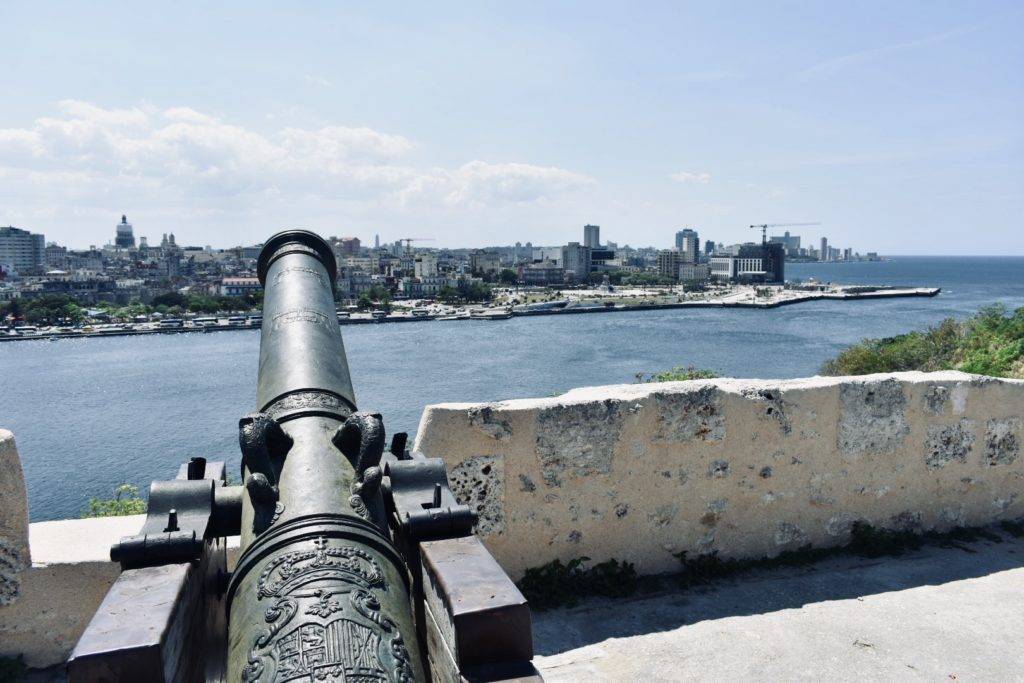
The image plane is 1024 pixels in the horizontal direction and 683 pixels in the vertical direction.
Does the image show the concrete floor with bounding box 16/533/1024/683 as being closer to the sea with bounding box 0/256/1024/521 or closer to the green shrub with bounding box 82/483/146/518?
the green shrub with bounding box 82/483/146/518

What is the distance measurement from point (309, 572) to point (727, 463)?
229cm

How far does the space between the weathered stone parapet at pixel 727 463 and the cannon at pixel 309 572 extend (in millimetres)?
751

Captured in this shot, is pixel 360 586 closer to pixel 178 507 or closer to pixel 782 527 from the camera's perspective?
pixel 178 507

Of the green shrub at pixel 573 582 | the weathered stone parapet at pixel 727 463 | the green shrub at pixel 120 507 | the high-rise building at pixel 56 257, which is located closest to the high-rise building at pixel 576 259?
the high-rise building at pixel 56 257

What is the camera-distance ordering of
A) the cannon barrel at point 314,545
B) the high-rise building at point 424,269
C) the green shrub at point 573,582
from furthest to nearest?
1. the high-rise building at point 424,269
2. the green shrub at point 573,582
3. the cannon barrel at point 314,545

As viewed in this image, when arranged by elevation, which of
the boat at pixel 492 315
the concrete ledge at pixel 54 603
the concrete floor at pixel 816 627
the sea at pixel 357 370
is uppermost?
the concrete ledge at pixel 54 603

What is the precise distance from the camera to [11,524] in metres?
2.62

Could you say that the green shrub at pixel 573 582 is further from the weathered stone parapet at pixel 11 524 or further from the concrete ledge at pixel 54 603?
the weathered stone parapet at pixel 11 524

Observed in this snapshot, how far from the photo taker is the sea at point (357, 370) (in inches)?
1063

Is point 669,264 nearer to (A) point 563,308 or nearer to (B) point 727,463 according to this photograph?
Result: (A) point 563,308

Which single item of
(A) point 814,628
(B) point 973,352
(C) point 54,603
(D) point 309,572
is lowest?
(A) point 814,628

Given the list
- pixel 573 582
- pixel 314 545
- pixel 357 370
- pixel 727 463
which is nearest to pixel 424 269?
pixel 357 370

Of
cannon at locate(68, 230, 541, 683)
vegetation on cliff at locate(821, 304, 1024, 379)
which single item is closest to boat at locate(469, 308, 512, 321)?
vegetation on cliff at locate(821, 304, 1024, 379)

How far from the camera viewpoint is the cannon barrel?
146 cm
